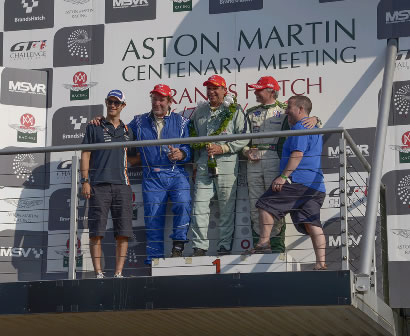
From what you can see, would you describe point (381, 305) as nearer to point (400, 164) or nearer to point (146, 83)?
point (400, 164)

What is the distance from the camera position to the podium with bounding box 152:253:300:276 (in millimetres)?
8906

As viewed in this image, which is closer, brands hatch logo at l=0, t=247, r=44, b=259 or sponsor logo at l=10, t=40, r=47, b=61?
brands hatch logo at l=0, t=247, r=44, b=259

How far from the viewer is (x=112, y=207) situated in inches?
383

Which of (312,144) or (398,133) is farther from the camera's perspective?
(398,133)

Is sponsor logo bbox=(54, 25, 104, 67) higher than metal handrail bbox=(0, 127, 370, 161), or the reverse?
sponsor logo bbox=(54, 25, 104, 67)

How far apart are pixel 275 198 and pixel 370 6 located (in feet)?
8.39

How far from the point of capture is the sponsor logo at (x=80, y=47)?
11.3 meters

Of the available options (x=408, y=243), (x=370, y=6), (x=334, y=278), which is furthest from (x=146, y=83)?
(x=334, y=278)

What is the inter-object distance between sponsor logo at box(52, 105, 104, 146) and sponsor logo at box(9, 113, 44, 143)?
19cm

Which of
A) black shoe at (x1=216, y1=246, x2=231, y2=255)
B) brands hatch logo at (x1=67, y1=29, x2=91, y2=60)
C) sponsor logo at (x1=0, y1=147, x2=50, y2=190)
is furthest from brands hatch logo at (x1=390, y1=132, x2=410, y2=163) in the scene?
sponsor logo at (x1=0, y1=147, x2=50, y2=190)

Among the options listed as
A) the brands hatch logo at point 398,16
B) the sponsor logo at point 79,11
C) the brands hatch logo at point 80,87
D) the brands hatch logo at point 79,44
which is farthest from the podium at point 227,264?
the sponsor logo at point 79,11

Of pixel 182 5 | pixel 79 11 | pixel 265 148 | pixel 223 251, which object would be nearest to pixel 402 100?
pixel 265 148

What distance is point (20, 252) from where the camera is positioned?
10.9 m

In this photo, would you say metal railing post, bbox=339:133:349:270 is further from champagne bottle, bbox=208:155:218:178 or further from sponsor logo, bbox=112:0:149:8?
sponsor logo, bbox=112:0:149:8
